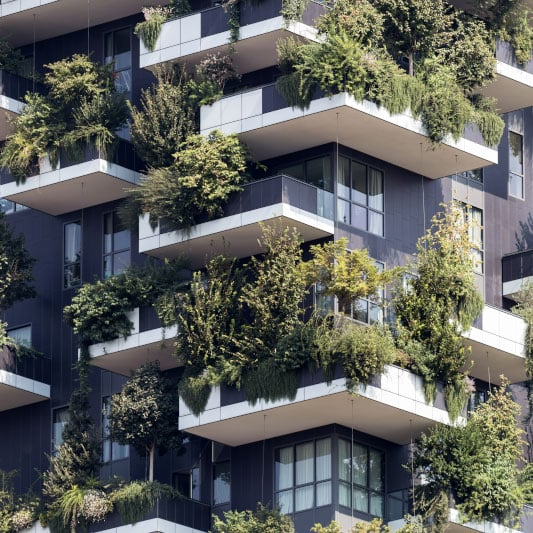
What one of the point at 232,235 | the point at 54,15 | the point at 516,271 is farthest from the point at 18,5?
the point at 516,271

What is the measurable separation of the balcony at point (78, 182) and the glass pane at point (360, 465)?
1107 cm

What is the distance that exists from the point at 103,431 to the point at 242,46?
12.3 metres

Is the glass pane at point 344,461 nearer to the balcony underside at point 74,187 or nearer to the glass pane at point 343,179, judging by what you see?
the glass pane at point 343,179

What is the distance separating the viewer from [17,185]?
292ft

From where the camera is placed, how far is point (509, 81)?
292ft

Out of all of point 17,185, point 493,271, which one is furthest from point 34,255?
point 493,271

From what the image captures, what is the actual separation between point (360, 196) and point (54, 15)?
12.9 m

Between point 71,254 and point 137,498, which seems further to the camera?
point 71,254

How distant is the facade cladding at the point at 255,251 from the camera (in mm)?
82562

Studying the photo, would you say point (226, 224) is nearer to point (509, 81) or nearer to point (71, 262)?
point (71, 262)

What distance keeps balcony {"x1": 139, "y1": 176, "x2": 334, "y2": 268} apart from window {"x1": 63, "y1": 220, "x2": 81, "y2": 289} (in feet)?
17.2

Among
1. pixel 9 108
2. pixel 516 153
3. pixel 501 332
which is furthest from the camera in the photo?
pixel 516 153

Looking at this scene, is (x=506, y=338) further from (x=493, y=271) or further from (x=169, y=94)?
(x=169, y=94)

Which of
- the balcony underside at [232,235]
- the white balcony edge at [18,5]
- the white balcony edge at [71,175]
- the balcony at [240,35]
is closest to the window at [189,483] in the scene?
the balcony underside at [232,235]
